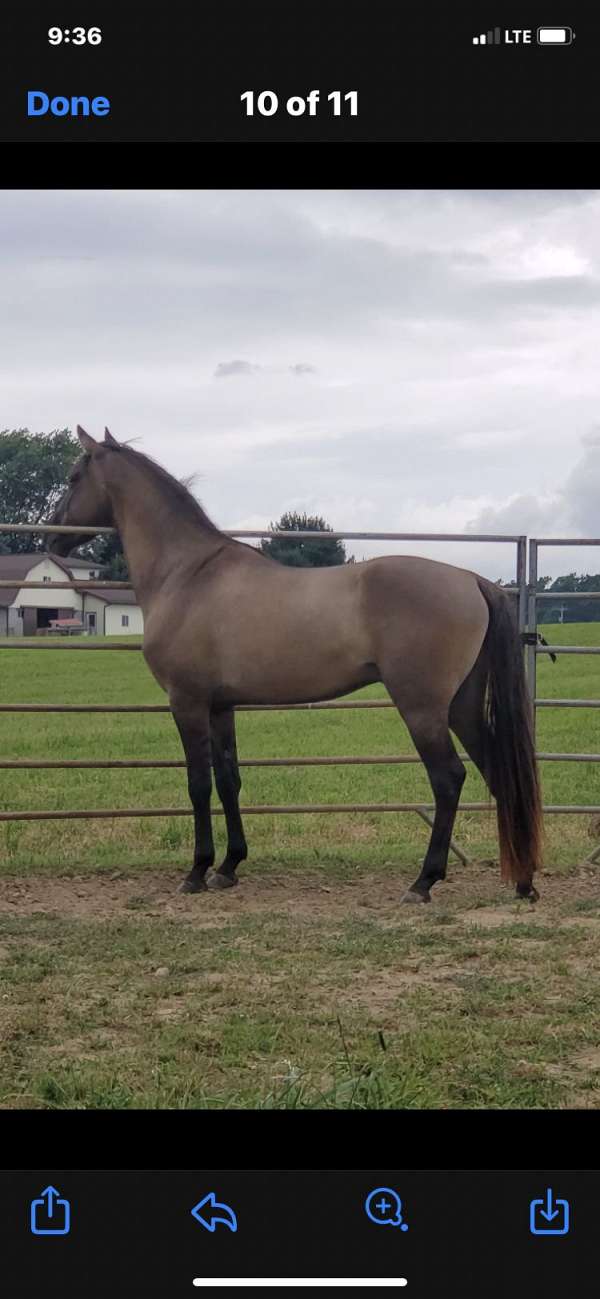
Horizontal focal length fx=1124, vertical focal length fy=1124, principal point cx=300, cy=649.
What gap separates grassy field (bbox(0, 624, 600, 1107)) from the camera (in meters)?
2.63

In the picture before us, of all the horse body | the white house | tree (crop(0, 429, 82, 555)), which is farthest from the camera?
tree (crop(0, 429, 82, 555))

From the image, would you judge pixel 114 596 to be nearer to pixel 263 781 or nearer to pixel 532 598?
pixel 532 598

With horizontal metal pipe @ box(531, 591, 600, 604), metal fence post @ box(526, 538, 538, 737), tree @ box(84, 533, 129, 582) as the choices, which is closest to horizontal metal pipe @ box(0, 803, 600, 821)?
metal fence post @ box(526, 538, 538, 737)

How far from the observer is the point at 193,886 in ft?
18.3

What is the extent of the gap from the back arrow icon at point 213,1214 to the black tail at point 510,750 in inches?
167

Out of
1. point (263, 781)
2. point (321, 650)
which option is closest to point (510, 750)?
point (321, 650)

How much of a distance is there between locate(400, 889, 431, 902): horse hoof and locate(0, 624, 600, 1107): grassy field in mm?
96

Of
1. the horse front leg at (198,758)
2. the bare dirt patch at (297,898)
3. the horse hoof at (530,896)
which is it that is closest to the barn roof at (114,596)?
the horse front leg at (198,758)

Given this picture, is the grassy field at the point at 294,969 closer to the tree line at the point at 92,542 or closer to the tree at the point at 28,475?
the tree line at the point at 92,542

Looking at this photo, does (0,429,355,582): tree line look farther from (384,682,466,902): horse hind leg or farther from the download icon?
the download icon

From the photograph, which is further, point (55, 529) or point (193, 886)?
point (55, 529)

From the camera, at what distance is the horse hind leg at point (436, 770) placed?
5.33 meters
